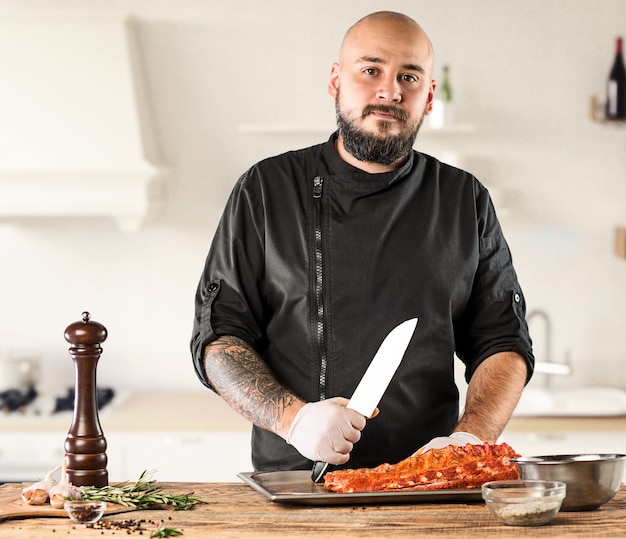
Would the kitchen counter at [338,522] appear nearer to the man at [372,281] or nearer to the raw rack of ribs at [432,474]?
the raw rack of ribs at [432,474]

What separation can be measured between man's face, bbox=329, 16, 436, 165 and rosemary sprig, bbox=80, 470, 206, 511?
0.78m

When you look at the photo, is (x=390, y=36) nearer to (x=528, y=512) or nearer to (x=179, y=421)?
(x=528, y=512)

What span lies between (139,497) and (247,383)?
14.6 inches

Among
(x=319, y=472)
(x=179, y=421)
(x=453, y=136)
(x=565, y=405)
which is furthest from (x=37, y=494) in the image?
(x=453, y=136)

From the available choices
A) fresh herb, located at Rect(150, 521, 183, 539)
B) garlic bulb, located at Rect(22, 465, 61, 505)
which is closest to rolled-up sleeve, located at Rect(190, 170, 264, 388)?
garlic bulb, located at Rect(22, 465, 61, 505)

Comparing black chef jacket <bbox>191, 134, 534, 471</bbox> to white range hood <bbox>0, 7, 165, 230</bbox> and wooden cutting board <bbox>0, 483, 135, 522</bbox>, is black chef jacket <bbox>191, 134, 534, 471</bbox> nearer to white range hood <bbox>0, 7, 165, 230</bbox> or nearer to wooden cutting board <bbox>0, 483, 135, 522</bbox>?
wooden cutting board <bbox>0, 483, 135, 522</bbox>

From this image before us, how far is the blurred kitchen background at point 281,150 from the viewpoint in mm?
3709

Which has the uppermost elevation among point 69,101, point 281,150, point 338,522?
point 69,101

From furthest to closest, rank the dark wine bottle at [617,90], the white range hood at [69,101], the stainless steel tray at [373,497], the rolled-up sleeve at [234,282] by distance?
the dark wine bottle at [617,90], the white range hood at [69,101], the rolled-up sleeve at [234,282], the stainless steel tray at [373,497]

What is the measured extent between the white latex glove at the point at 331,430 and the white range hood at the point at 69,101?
Answer: 6.95 ft

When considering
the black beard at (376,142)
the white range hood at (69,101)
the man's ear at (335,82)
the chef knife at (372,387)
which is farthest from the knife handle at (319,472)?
the white range hood at (69,101)

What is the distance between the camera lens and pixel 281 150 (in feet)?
12.4

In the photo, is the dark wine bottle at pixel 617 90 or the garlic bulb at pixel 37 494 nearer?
the garlic bulb at pixel 37 494

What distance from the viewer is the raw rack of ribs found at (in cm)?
139
